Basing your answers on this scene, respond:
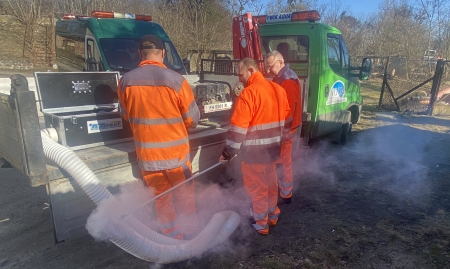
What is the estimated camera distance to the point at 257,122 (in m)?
3.29

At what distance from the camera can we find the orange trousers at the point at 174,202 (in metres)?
2.98

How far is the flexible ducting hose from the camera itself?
251 centimetres

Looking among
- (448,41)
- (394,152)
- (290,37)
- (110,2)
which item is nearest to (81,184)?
(290,37)

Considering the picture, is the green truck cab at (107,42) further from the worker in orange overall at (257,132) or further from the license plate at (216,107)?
the worker in orange overall at (257,132)

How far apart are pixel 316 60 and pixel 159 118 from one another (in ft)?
12.3

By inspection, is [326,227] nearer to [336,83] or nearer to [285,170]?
[285,170]

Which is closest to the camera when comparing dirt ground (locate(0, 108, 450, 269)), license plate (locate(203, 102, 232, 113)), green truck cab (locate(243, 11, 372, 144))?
dirt ground (locate(0, 108, 450, 269))

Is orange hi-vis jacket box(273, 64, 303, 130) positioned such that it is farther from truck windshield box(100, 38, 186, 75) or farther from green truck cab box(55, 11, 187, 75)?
truck windshield box(100, 38, 186, 75)

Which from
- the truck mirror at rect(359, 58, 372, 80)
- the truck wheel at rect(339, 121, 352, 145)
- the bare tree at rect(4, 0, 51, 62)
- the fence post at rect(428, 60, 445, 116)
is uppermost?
the bare tree at rect(4, 0, 51, 62)

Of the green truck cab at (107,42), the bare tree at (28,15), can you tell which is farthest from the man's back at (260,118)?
the bare tree at (28,15)

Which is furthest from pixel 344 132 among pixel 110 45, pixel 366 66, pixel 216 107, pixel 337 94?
pixel 110 45

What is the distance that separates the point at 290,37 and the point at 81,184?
4.69 m

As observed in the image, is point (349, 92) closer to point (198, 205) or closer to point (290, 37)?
point (290, 37)

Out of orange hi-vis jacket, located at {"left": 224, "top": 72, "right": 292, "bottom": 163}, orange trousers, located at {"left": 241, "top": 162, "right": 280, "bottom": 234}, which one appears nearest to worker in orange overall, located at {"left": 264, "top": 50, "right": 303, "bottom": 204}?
orange trousers, located at {"left": 241, "top": 162, "right": 280, "bottom": 234}
